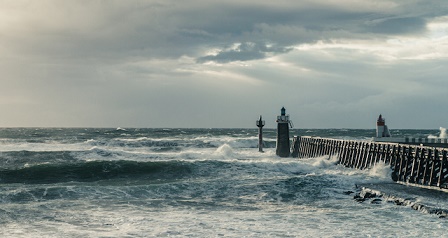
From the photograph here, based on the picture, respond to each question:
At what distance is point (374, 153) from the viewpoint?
98.7 ft

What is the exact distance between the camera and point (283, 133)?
4500 cm

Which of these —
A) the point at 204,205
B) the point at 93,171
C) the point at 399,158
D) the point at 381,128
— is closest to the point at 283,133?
the point at 381,128

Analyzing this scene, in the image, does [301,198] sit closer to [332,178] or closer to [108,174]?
[332,178]

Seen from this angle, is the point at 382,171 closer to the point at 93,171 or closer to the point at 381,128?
the point at 381,128

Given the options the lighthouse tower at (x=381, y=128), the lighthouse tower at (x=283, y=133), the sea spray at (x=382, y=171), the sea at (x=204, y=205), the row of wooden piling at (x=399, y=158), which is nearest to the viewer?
the sea at (x=204, y=205)

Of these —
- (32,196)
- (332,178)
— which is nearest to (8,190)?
(32,196)

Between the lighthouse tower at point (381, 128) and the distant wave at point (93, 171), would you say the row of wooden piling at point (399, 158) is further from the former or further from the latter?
the distant wave at point (93, 171)

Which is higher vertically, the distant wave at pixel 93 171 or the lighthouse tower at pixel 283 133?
the lighthouse tower at pixel 283 133

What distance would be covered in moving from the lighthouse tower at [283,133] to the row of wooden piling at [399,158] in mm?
5359

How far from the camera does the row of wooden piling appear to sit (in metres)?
23.5

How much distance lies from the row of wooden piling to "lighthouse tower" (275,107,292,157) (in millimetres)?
5359

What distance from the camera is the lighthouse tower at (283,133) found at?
44.2 meters

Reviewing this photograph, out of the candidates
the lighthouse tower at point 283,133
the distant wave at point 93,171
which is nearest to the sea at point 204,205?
the distant wave at point 93,171

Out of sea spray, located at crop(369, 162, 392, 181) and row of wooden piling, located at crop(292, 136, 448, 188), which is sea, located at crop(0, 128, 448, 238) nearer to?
sea spray, located at crop(369, 162, 392, 181)
